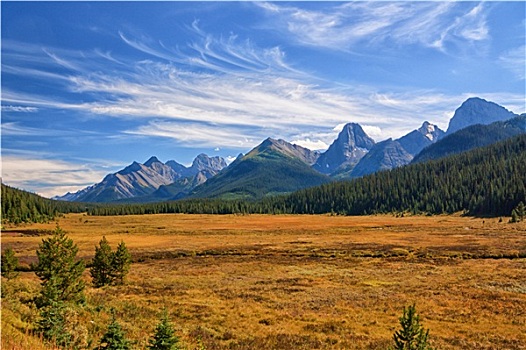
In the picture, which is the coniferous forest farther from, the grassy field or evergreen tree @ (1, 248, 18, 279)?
evergreen tree @ (1, 248, 18, 279)

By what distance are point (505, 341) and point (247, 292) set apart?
21258mm

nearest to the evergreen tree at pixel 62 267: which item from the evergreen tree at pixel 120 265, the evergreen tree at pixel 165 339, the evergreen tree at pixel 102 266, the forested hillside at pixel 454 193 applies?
the evergreen tree at pixel 102 266

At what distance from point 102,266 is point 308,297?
830 inches

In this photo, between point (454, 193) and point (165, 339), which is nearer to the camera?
point (165, 339)

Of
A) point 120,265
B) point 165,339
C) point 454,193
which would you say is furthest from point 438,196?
point 165,339

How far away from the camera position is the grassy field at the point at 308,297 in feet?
70.6

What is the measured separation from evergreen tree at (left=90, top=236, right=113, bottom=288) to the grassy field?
7.76 ft

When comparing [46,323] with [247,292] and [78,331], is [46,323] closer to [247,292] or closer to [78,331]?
[78,331]

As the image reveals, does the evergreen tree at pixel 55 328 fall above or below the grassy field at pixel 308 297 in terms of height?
above

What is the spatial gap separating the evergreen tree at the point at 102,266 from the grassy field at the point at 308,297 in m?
2.36

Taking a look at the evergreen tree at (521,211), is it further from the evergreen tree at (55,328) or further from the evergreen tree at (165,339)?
the evergreen tree at (55,328)

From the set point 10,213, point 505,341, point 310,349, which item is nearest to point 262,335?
point 310,349

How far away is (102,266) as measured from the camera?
37625 millimetres

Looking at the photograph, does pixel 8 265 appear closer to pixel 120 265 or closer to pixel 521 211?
pixel 120 265
